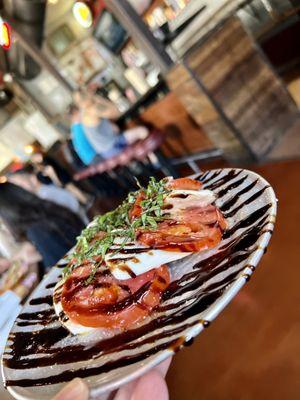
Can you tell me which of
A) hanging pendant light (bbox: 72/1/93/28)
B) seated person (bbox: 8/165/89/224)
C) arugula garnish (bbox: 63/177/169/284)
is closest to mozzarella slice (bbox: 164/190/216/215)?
arugula garnish (bbox: 63/177/169/284)

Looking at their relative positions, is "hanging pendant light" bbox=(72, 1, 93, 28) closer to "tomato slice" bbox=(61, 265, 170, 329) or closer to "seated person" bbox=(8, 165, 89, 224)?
"seated person" bbox=(8, 165, 89, 224)

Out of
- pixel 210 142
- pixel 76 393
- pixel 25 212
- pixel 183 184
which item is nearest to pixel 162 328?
pixel 76 393

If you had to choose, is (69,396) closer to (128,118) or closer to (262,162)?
(262,162)

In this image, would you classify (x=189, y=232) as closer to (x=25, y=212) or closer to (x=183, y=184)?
(x=183, y=184)

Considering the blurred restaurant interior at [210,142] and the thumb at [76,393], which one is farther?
the blurred restaurant interior at [210,142]

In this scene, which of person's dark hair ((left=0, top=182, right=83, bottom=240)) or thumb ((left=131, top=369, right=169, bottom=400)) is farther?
person's dark hair ((left=0, top=182, right=83, bottom=240))

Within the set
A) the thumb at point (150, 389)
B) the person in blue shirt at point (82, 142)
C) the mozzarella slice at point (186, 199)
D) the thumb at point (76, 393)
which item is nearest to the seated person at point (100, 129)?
the person in blue shirt at point (82, 142)

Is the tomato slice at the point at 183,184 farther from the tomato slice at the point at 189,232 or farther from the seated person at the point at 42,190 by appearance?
the seated person at the point at 42,190
